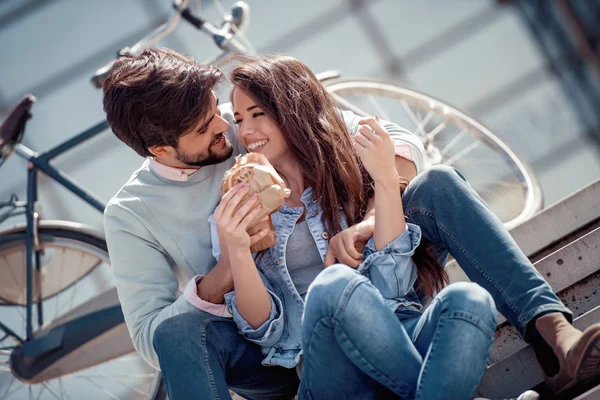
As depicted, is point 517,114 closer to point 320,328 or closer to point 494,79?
point 494,79

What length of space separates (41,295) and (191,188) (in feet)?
2.53

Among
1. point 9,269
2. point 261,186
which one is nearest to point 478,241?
point 261,186

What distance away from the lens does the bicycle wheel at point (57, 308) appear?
1.92m

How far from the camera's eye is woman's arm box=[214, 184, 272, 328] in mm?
1255

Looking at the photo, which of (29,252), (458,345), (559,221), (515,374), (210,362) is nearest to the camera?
(458,345)

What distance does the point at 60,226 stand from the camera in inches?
77.8

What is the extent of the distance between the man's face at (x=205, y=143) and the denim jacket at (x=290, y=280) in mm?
120

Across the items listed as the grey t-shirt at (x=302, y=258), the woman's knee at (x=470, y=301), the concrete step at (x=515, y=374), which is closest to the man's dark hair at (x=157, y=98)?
the grey t-shirt at (x=302, y=258)

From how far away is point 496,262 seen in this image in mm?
1261

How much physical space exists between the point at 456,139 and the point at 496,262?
111cm

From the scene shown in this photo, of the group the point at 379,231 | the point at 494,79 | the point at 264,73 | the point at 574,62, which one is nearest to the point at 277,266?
the point at 379,231

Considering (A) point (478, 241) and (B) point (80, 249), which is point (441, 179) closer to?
(A) point (478, 241)

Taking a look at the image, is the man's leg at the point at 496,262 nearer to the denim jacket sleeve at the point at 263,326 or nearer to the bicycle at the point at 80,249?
the denim jacket sleeve at the point at 263,326

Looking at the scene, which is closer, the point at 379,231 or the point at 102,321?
the point at 379,231
